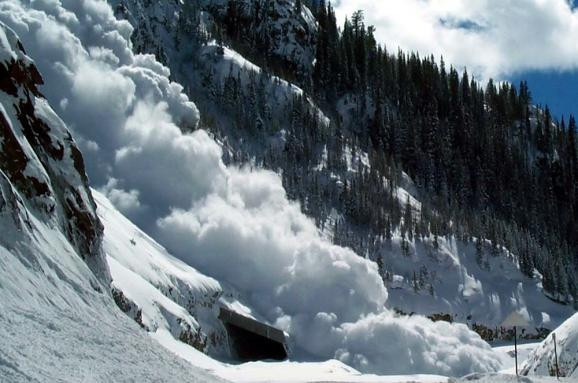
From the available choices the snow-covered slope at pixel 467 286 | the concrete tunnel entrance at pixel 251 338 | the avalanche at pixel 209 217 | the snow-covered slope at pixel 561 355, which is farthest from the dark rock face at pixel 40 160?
the snow-covered slope at pixel 467 286

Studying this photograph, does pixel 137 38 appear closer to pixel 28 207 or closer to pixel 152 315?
pixel 152 315

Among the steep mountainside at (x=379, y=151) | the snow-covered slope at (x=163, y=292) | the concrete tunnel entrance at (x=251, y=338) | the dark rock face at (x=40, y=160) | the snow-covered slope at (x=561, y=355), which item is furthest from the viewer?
the steep mountainside at (x=379, y=151)

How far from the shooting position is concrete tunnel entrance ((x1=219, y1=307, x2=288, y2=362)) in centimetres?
3241

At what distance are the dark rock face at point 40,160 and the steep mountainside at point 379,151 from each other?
99.1ft

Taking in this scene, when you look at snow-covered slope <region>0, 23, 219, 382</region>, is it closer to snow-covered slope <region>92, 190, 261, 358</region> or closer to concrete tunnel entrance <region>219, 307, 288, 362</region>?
Answer: snow-covered slope <region>92, 190, 261, 358</region>

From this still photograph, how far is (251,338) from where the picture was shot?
3447cm

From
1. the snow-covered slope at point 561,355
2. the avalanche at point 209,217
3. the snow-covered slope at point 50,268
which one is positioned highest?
the avalanche at point 209,217

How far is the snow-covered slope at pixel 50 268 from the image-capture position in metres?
10.1

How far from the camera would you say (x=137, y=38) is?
58.8 m

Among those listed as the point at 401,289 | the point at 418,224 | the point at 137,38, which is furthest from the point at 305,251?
the point at 137,38

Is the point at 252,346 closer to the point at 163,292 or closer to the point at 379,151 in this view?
the point at 163,292

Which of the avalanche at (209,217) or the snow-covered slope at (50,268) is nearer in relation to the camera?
the snow-covered slope at (50,268)

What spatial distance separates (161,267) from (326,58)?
5602 centimetres

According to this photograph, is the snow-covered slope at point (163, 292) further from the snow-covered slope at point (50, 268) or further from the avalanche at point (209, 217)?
the snow-covered slope at point (50, 268)
